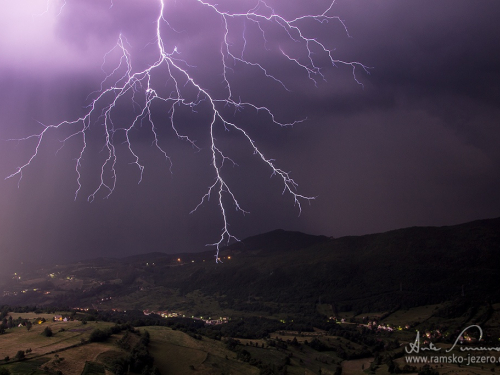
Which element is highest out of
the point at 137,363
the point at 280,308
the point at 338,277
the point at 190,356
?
the point at 137,363

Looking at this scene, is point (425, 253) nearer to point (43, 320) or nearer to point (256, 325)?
point (256, 325)

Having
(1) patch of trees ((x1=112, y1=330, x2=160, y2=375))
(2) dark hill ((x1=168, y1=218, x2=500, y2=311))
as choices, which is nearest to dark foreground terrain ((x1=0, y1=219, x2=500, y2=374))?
(1) patch of trees ((x1=112, y1=330, x2=160, y2=375))

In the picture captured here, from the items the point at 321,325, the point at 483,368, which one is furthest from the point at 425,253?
the point at 483,368

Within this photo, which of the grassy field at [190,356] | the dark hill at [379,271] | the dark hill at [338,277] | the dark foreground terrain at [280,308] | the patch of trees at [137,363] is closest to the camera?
the patch of trees at [137,363]

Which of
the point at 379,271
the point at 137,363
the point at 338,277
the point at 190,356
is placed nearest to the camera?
the point at 137,363

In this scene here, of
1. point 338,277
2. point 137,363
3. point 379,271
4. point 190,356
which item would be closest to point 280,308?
point 338,277

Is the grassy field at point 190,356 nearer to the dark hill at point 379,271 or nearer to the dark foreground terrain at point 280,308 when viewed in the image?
the dark foreground terrain at point 280,308

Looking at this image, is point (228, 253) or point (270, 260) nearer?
point (270, 260)

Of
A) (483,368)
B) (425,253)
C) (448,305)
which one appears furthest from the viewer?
(425,253)

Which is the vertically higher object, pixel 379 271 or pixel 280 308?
pixel 379 271

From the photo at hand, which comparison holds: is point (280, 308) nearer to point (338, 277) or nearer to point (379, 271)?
point (338, 277)

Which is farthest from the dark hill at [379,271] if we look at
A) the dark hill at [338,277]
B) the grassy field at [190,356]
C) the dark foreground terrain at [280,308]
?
the grassy field at [190,356]
